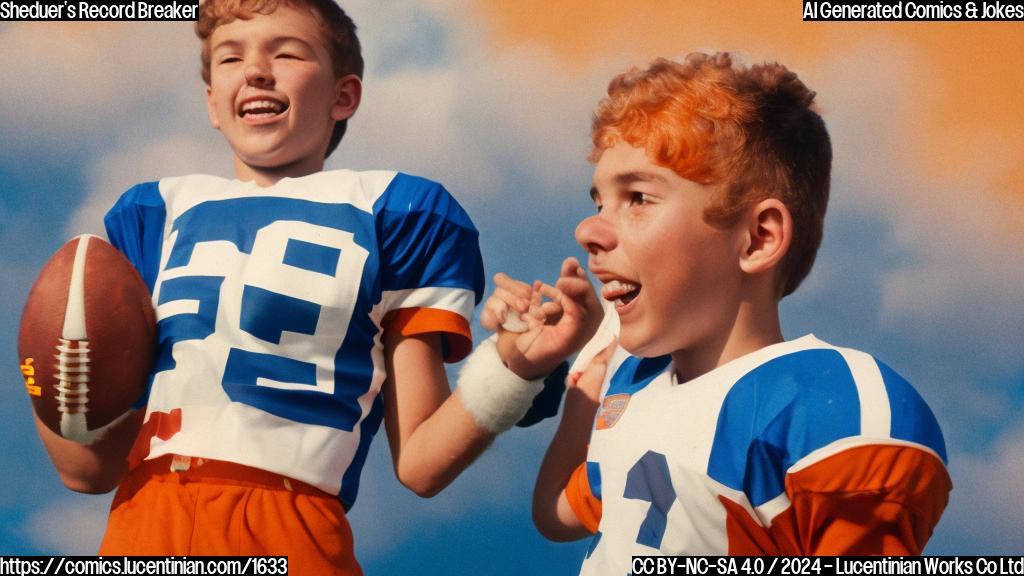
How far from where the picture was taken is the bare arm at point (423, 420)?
1.91 metres

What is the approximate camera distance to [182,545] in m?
1.84

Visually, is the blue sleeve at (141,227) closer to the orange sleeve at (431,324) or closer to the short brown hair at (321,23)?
the short brown hair at (321,23)

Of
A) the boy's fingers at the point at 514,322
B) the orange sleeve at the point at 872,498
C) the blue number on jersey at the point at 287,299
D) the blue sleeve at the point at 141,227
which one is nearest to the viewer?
the orange sleeve at the point at 872,498

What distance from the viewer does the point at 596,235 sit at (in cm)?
176

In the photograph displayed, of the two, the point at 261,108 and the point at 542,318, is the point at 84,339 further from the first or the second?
the point at 542,318

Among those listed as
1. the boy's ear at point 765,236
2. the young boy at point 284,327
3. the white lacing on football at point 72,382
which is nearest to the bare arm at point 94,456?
the young boy at point 284,327

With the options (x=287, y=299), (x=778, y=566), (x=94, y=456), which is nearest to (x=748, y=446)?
(x=778, y=566)

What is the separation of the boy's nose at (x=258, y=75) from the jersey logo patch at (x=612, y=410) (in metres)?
0.71

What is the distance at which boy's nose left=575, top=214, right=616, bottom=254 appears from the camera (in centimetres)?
176

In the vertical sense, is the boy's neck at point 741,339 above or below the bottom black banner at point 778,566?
above

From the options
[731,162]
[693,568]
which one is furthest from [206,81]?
[693,568]

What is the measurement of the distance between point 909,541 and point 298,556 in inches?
31.6

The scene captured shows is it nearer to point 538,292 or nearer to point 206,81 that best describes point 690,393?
point 538,292

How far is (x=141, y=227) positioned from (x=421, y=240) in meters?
0.47
